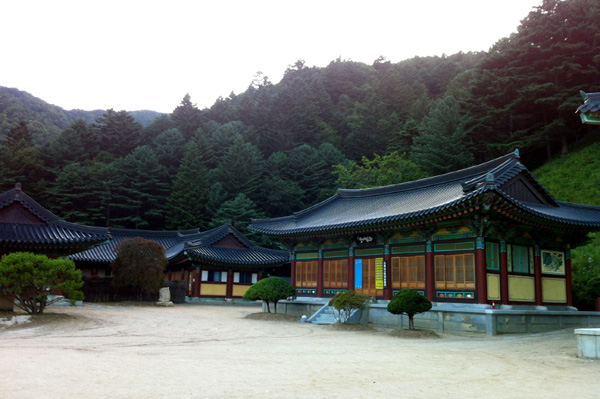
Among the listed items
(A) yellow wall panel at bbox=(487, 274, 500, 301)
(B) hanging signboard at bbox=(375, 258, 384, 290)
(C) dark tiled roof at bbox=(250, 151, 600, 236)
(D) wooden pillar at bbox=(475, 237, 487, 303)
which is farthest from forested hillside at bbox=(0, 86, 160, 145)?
(A) yellow wall panel at bbox=(487, 274, 500, 301)

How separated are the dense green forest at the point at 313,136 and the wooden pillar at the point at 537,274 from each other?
2288 cm

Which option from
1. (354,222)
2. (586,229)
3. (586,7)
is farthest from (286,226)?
(586,7)

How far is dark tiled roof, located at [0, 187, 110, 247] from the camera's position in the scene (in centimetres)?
2417

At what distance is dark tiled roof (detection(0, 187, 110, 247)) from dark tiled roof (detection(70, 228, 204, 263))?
1184cm

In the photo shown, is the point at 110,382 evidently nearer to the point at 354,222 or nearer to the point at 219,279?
the point at 354,222

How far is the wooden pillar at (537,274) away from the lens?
68.9ft

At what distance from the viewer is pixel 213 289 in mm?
39000

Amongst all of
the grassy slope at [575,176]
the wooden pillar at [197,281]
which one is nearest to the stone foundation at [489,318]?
the grassy slope at [575,176]

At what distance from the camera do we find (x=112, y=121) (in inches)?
3036

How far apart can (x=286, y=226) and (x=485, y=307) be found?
498 inches

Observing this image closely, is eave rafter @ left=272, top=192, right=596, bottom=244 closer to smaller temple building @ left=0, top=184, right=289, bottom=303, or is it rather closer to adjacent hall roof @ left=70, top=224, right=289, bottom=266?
adjacent hall roof @ left=70, top=224, right=289, bottom=266

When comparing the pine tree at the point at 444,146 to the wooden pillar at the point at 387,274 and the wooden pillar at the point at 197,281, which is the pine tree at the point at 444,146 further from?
the wooden pillar at the point at 387,274

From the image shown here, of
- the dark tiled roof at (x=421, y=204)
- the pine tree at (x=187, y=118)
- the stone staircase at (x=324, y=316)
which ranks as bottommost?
the stone staircase at (x=324, y=316)

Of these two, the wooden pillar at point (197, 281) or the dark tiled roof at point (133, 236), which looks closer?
the wooden pillar at point (197, 281)
